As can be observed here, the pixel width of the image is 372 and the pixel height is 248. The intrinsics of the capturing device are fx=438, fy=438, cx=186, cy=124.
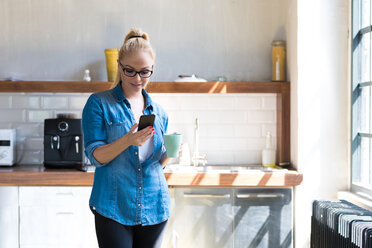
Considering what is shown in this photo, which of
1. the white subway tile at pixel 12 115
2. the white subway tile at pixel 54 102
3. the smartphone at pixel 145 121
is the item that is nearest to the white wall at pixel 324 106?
the smartphone at pixel 145 121

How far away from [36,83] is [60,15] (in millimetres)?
699

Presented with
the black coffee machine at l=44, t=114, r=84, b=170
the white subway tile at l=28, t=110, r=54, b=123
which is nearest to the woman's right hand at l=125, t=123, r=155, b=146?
the black coffee machine at l=44, t=114, r=84, b=170

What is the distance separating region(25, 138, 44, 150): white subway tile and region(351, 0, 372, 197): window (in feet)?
8.62

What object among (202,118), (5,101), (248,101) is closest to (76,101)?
(5,101)

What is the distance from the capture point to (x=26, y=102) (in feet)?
12.8

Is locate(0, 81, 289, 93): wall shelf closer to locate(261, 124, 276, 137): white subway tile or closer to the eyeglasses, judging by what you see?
locate(261, 124, 276, 137): white subway tile

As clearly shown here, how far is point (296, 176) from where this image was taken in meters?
3.29

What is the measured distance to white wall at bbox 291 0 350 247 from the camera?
131 inches

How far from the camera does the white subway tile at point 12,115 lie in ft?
12.8

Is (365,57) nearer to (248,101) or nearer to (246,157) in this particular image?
(248,101)

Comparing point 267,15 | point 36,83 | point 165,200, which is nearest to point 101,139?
point 165,200

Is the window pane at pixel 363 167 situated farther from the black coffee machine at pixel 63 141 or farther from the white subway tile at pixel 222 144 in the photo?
the black coffee machine at pixel 63 141

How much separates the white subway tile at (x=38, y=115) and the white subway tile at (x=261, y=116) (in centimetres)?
177

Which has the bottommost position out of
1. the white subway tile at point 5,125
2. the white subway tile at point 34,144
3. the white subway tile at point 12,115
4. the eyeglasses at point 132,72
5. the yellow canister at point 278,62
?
the white subway tile at point 34,144
